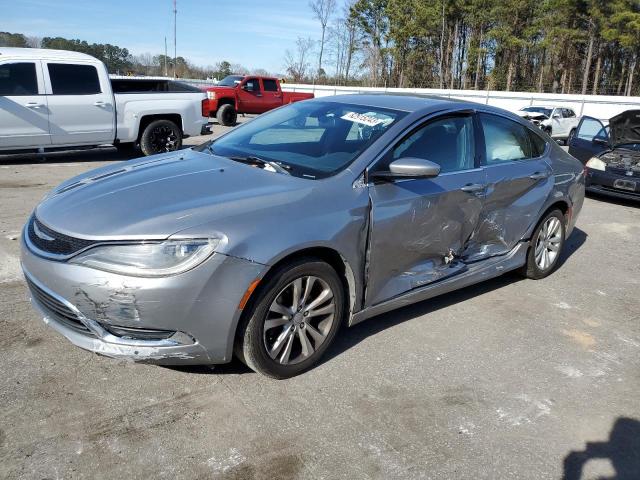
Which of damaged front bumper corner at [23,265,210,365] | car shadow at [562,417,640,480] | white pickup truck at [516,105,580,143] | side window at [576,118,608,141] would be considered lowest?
car shadow at [562,417,640,480]

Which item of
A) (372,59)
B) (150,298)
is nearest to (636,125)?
(150,298)

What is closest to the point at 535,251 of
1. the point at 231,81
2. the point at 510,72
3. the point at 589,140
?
the point at 589,140

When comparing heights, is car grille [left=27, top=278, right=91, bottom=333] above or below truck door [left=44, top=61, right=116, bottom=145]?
below

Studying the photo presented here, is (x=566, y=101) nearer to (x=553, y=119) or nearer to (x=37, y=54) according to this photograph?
(x=553, y=119)

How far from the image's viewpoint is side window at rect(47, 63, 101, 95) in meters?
9.42

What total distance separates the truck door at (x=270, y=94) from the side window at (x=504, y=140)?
1782cm

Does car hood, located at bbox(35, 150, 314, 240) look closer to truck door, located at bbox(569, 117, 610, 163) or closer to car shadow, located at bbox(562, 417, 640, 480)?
car shadow, located at bbox(562, 417, 640, 480)

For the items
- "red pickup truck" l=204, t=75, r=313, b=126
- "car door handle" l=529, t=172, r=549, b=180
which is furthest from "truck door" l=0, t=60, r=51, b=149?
"red pickup truck" l=204, t=75, r=313, b=126

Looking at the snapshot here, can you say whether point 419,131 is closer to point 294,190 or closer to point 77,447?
point 294,190

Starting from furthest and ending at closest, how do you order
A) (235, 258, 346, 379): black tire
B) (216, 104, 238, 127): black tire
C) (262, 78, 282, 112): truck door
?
(262, 78, 282, 112): truck door → (216, 104, 238, 127): black tire → (235, 258, 346, 379): black tire

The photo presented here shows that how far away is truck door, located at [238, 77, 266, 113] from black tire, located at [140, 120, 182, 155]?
1054 cm

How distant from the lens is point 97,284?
105 inches

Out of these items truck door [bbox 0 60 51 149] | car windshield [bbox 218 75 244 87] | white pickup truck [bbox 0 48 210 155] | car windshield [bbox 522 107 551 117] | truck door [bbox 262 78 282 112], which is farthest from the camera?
car windshield [bbox 522 107 551 117]

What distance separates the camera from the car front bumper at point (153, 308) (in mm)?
2664
